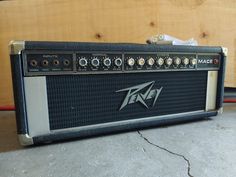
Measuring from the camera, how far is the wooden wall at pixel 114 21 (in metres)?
0.99

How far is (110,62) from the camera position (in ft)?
2.11

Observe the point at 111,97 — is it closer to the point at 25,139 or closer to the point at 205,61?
the point at 25,139

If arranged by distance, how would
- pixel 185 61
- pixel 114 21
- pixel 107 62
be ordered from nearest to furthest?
pixel 107 62, pixel 185 61, pixel 114 21

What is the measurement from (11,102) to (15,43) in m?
0.57

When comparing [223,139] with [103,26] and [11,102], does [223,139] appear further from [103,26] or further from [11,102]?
[11,102]

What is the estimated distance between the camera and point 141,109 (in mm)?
712

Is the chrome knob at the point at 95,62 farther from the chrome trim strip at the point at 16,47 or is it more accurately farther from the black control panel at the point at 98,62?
the chrome trim strip at the point at 16,47

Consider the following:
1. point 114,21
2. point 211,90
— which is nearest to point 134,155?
point 211,90

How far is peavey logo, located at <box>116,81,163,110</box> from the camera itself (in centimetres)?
69

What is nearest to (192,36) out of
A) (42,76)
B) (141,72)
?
(141,72)

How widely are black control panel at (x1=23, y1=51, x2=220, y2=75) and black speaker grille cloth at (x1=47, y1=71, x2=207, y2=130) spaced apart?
0.06 feet

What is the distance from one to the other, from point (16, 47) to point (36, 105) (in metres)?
0.15

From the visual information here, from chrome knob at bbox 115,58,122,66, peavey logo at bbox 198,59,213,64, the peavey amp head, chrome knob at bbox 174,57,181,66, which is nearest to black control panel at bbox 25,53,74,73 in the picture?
the peavey amp head

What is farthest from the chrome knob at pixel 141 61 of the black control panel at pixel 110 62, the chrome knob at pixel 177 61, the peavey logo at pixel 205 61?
the peavey logo at pixel 205 61
